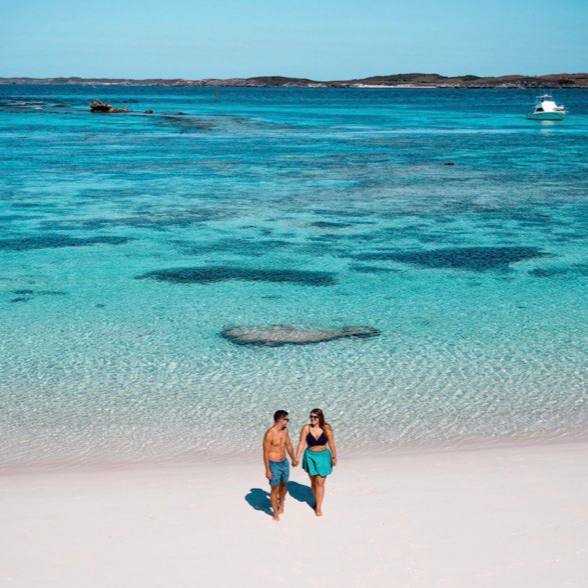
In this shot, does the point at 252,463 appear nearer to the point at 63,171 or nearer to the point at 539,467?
the point at 539,467

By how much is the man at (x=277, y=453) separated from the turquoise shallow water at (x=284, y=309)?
10.4 feet

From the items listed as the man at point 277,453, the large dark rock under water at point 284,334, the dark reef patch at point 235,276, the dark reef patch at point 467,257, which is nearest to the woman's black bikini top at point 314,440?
the man at point 277,453

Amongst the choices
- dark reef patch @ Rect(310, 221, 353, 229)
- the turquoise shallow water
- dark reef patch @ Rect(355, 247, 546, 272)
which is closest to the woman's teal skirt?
the turquoise shallow water

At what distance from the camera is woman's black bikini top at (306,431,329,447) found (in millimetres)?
9852

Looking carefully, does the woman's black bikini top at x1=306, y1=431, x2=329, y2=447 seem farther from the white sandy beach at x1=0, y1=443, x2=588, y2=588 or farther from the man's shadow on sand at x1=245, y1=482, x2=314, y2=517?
the man's shadow on sand at x1=245, y1=482, x2=314, y2=517

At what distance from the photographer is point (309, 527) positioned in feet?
32.8

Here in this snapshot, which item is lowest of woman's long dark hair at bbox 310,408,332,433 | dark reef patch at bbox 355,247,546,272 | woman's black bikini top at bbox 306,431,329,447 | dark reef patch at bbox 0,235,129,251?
dark reef patch at bbox 355,247,546,272

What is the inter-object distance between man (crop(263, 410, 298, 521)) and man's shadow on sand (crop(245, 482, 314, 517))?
1.69 feet

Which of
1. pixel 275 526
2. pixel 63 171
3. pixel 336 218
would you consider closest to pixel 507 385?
pixel 275 526

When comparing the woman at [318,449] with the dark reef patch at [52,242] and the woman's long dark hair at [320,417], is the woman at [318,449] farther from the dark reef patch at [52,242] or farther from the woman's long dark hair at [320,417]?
the dark reef patch at [52,242]

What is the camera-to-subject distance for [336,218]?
32094mm

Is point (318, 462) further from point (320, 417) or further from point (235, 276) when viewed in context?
point (235, 276)

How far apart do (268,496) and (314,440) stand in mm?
1570

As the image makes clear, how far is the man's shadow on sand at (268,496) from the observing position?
10.6 m
